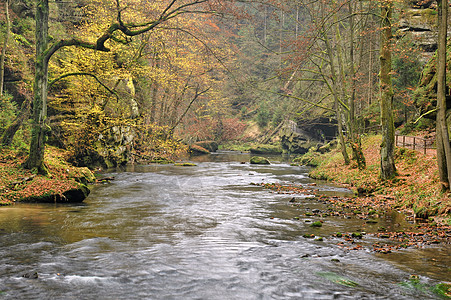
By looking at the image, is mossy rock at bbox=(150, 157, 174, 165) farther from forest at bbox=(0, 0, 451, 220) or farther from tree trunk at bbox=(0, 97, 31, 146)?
tree trunk at bbox=(0, 97, 31, 146)

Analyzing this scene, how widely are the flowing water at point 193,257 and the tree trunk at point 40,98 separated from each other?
242cm

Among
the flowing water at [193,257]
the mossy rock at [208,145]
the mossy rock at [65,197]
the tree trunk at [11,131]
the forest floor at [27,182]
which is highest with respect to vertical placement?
the tree trunk at [11,131]

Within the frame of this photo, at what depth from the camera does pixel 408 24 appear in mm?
21797

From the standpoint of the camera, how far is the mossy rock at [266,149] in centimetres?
4741

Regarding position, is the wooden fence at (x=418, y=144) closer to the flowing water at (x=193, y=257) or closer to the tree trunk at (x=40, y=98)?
the flowing water at (x=193, y=257)

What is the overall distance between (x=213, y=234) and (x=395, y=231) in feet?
15.4

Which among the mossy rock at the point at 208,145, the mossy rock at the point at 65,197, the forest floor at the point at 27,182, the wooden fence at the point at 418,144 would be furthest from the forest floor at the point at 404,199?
the mossy rock at the point at 208,145

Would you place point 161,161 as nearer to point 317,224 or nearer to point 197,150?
point 197,150

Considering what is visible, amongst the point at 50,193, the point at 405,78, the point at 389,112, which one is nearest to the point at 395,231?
the point at 389,112

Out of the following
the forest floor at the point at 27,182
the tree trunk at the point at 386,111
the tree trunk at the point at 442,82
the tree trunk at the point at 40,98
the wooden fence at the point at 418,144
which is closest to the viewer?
the tree trunk at the point at 442,82

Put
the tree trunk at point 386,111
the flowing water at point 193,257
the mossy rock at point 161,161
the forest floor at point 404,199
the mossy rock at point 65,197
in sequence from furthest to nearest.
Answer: the mossy rock at point 161,161 < the tree trunk at point 386,111 < the mossy rock at point 65,197 < the forest floor at point 404,199 < the flowing water at point 193,257

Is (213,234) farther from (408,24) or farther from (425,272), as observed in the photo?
(408,24)

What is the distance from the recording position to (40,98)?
1341 centimetres

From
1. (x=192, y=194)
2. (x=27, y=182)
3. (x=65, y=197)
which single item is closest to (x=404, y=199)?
(x=192, y=194)
